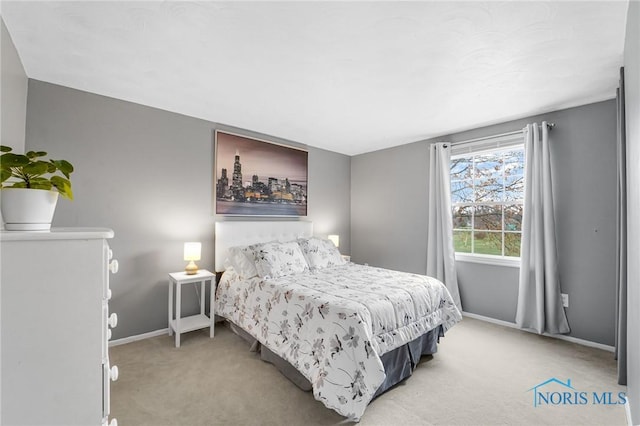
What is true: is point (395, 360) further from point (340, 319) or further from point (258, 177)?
point (258, 177)

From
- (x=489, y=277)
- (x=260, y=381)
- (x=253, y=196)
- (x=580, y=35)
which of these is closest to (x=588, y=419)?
(x=489, y=277)

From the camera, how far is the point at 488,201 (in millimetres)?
3662

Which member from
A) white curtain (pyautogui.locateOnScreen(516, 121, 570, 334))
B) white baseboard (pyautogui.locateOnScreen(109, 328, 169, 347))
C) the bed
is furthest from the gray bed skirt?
white curtain (pyautogui.locateOnScreen(516, 121, 570, 334))

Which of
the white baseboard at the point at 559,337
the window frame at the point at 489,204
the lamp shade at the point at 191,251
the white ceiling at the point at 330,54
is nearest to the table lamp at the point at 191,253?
the lamp shade at the point at 191,251

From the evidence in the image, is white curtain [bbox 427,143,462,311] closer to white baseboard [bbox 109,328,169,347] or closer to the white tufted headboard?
the white tufted headboard

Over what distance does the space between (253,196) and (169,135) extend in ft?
3.97

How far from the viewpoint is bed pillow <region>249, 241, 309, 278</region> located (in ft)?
9.59

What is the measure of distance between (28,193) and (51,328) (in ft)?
1.64

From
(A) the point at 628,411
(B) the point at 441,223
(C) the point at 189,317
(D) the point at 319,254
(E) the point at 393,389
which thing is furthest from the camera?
(B) the point at 441,223

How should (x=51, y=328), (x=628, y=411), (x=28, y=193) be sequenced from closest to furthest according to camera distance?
1. (x=51, y=328)
2. (x=28, y=193)
3. (x=628, y=411)

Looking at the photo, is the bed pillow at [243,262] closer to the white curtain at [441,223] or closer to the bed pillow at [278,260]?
the bed pillow at [278,260]

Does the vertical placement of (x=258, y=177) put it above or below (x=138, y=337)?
above

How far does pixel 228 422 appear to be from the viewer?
174 centimetres

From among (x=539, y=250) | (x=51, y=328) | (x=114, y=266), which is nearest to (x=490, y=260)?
(x=539, y=250)
